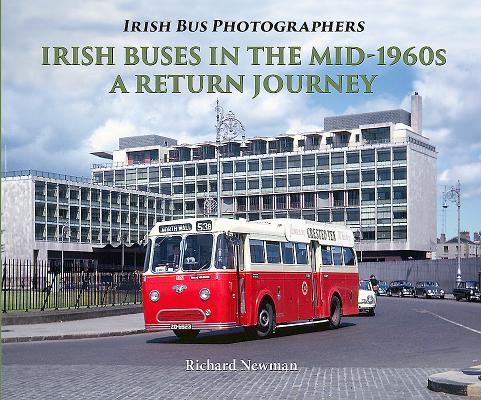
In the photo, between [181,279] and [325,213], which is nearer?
[181,279]

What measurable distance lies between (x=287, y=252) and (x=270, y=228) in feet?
3.46

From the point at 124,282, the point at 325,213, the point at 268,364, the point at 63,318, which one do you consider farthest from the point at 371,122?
the point at 268,364

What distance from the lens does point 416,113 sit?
126625 millimetres

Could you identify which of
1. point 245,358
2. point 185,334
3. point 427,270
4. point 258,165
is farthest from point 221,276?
point 258,165

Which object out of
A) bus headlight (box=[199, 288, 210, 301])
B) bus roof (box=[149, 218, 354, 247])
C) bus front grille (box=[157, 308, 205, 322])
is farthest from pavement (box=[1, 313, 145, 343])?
bus headlight (box=[199, 288, 210, 301])

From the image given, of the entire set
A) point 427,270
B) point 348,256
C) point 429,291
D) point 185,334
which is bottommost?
point 429,291

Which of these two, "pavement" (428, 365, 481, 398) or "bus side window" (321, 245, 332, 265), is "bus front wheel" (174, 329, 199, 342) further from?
"pavement" (428, 365, 481, 398)

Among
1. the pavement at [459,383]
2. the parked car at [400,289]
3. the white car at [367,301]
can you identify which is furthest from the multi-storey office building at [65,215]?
the pavement at [459,383]

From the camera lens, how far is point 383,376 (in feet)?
42.2

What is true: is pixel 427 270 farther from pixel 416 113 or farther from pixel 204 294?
pixel 204 294

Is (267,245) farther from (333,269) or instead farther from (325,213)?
(325,213)

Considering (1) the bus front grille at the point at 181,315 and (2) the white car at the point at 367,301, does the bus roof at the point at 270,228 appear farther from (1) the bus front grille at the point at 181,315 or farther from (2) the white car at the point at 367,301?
(2) the white car at the point at 367,301

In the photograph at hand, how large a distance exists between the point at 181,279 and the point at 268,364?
19.1 feet

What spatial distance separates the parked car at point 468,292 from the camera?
202 ft
